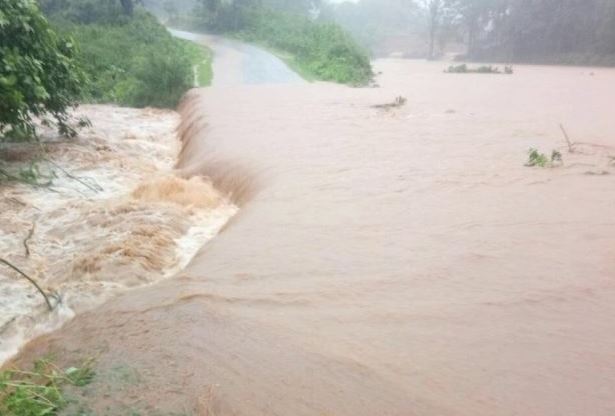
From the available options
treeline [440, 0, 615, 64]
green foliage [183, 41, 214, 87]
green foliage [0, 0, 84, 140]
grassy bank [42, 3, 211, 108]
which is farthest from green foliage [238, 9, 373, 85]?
green foliage [0, 0, 84, 140]

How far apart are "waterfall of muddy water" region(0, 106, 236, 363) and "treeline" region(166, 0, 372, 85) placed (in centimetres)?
1401

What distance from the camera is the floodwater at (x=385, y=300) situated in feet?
11.4

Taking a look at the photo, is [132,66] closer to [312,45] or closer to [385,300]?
[312,45]

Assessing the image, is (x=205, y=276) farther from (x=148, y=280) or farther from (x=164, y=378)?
(x=164, y=378)

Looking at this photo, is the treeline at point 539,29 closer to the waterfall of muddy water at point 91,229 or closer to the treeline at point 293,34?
the treeline at point 293,34

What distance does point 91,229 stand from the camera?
6.61 meters

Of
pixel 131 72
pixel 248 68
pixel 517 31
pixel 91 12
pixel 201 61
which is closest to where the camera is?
pixel 131 72

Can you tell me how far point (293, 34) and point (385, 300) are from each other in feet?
97.4

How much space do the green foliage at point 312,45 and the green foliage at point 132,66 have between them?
5.47m

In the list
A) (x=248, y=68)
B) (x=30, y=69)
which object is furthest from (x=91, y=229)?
(x=248, y=68)

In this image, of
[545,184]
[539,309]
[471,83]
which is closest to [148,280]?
[539,309]

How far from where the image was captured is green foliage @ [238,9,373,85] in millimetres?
23375

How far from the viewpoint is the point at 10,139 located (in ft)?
34.9

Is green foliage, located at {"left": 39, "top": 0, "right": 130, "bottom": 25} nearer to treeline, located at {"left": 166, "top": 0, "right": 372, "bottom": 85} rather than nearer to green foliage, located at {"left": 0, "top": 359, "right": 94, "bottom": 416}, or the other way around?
treeline, located at {"left": 166, "top": 0, "right": 372, "bottom": 85}
